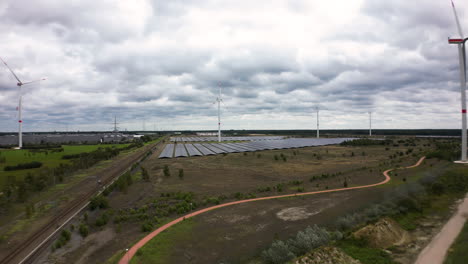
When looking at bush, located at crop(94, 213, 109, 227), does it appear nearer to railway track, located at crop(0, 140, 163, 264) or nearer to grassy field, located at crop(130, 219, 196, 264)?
railway track, located at crop(0, 140, 163, 264)

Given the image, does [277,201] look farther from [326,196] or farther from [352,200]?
[352,200]

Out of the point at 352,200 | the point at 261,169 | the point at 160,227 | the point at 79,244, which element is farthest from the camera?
the point at 261,169

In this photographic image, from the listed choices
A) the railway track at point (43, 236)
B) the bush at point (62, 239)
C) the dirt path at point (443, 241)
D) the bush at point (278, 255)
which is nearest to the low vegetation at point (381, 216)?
the bush at point (278, 255)

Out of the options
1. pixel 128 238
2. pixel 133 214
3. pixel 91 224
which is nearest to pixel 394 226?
pixel 128 238

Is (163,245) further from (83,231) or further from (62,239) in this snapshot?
(62,239)

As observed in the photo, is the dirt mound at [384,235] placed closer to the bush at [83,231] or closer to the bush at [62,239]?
the bush at [83,231]
